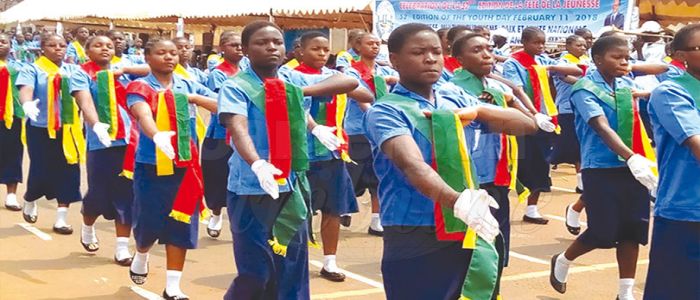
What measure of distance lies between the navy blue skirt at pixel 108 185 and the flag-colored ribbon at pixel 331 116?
1550 mm

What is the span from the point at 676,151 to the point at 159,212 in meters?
3.18

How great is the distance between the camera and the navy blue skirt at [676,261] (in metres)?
4.03

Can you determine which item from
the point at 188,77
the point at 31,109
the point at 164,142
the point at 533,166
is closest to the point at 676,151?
the point at 164,142

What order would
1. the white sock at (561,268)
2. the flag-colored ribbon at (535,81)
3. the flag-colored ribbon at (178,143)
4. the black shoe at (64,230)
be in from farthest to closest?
the flag-colored ribbon at (535,81), the black shoe at (64,230), the white sock at (561,268), the flag-colored ribbon at (178,143)

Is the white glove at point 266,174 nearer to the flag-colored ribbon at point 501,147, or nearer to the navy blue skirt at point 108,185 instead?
the flag-colored ribbon at point 501,147

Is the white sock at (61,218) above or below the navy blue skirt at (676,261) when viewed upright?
below

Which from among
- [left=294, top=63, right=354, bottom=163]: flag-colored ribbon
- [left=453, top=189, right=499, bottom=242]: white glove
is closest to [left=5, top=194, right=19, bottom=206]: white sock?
[left=294, top=63, right=354, bottom=163]: flag-colored ribbon

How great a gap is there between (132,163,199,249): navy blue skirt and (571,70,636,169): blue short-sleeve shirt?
2.51 meters

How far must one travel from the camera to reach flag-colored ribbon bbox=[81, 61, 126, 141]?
6457 mm

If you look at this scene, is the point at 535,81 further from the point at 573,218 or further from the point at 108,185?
the point at 108,185

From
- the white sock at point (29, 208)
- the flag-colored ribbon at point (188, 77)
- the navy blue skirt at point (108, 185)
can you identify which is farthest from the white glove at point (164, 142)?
the white sock at point (29, 208)

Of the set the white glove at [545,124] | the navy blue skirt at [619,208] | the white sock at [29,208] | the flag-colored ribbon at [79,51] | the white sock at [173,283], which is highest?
the white glove at [545,124]

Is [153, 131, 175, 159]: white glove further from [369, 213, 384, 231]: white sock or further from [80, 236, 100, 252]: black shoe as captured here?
[369, 213, 384, 231]: white sock

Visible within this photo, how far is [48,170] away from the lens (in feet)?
26.2
